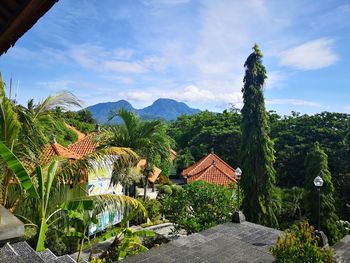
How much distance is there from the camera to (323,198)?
59.9 ft

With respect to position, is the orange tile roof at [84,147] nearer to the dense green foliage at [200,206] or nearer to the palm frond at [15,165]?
the dense green foliage at [200,206]

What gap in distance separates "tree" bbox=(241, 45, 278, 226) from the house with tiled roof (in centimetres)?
678

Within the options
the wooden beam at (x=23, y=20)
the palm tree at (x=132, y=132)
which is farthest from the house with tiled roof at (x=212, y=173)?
the wooden beam at (x=23, y=20)

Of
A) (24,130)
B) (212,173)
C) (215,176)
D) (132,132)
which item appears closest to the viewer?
(24,130)

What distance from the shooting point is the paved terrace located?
9.23 meters

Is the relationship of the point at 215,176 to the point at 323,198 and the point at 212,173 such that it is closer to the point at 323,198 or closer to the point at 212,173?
the point at 212,173

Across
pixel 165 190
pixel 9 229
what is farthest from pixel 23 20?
pixel 165 190

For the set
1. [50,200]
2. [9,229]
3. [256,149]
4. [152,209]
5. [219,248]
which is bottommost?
[152,209]

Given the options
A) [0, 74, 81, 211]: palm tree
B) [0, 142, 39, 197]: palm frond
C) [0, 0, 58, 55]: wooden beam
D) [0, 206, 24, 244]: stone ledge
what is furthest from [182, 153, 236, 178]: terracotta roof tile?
[0, 0, 58, 55]: wooden beam

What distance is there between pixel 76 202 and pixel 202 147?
31.1 meters

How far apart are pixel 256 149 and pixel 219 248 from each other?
29.9ft

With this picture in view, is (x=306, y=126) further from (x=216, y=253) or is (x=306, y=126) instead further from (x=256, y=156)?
(x=216, y=253)

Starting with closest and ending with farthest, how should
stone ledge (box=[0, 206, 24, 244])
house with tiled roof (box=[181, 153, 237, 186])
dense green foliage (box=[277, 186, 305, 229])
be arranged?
1. stone ledge (box=[0, 206, 24, 244])
2. dense green foliage (box=[277, 186, 305, 229])
3. house with tiled roof (box=[181, 153, 237, 186])

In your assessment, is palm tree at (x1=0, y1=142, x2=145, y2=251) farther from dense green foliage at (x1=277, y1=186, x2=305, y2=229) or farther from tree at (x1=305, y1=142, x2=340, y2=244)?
dense green foliage at (x1=277, y1=186, x2=305, y2=229)
